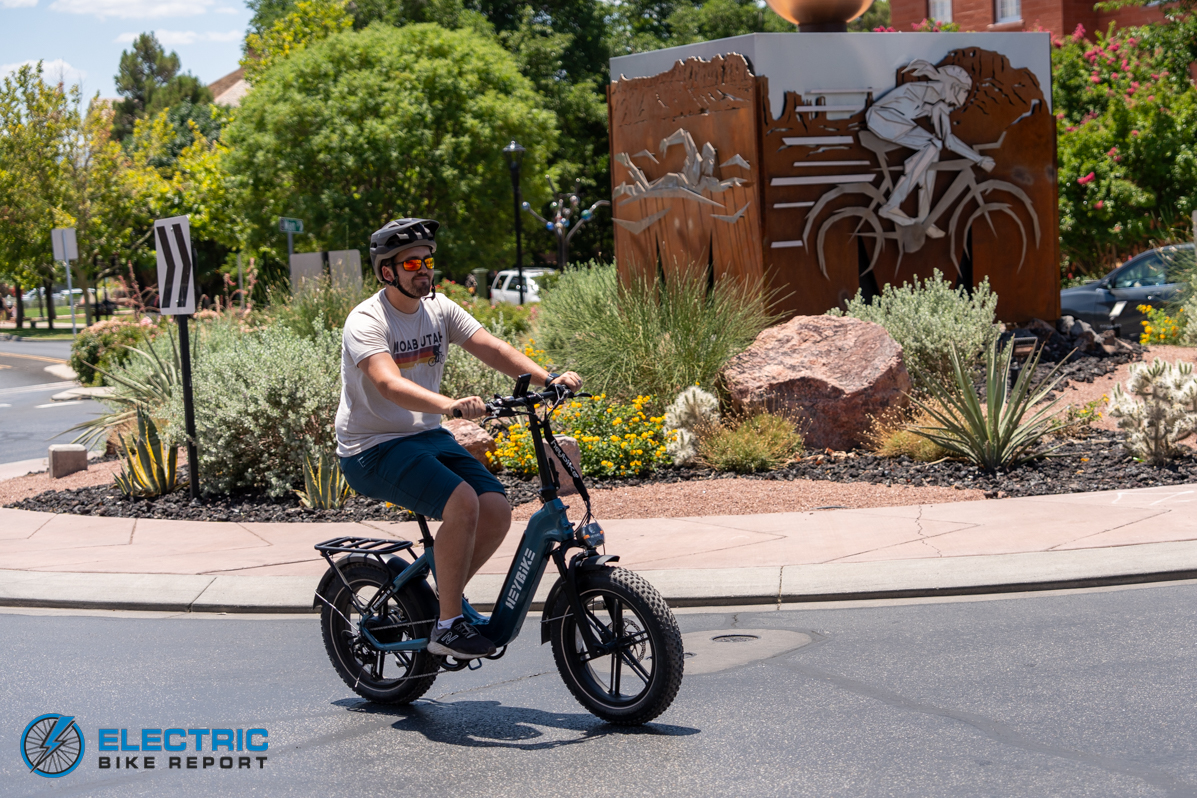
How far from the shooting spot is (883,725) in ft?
15.2

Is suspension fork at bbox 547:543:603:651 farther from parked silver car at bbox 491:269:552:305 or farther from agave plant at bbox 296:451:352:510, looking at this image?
parked silver car at bbox 491:269:552:305

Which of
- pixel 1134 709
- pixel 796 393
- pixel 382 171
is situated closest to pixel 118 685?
pixel 1134 709

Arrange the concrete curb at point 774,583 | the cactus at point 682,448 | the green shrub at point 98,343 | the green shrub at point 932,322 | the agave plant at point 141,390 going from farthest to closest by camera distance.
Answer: the green shrub at point 98,343 → the agave plant at point 141,390 → the green shrub at point 932,322 → the cactus at point 682,448 → the concrete curb at point 774,583

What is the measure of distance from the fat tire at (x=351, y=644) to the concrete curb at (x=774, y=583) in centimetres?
149

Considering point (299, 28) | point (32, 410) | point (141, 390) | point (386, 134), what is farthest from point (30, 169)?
point (141, 390)

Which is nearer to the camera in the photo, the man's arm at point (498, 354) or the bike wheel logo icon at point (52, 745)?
the bike wheel logo icon at point (52, 745)

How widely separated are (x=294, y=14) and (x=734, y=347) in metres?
36.5

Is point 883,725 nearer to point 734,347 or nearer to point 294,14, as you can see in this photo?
point 734,347

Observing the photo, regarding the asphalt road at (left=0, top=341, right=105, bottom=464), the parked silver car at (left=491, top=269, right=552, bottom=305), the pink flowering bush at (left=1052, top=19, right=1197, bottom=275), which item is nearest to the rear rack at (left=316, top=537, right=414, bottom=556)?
the asphalt road at (left=0, top=341, right=105, bottom=464)

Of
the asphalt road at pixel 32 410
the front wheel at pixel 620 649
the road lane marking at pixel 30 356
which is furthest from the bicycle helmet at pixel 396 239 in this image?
the road lane marking at pixel 30 356

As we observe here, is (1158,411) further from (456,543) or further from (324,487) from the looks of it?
(456,543)

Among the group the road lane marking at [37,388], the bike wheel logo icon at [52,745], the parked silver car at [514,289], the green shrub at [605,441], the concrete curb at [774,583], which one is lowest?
the bike wheel logo icon at [52,745]

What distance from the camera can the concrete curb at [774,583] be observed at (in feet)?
21.9

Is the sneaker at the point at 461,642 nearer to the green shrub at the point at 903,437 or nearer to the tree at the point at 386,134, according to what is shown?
the green shrub at the point at 903,437
